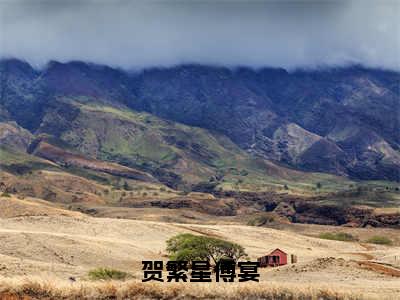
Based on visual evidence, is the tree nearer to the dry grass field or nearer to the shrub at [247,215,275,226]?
the dry grass field

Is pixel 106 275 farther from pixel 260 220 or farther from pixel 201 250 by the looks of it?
pixel 260 220

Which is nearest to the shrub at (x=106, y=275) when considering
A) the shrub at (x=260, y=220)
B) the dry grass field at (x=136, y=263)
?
the dry grass field at (x=136, y=263)

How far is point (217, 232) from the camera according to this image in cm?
11212

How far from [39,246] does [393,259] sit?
38796 mm

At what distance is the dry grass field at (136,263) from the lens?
90.1 feet

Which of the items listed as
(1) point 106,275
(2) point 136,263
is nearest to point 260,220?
(2) point 136,263

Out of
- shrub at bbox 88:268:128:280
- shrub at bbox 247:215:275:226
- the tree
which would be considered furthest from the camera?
shrub at bbox 247:215:275:226

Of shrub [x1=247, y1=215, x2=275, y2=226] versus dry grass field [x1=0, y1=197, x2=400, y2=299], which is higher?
shrub [x1=247, y1=215, x2=275, y2=226]

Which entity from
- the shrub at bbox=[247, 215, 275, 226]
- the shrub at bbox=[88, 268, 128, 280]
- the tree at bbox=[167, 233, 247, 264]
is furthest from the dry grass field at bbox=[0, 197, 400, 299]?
the shrub at bbox=[247, 215, 275, 226]

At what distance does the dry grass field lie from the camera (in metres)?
27.5

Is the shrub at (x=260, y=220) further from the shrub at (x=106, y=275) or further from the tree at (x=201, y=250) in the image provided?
the shrub at (x=106, y=275)

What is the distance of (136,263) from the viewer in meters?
63.3

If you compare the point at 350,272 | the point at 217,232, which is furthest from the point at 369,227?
the point at 350,272

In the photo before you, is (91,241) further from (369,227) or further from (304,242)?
(369,227)
